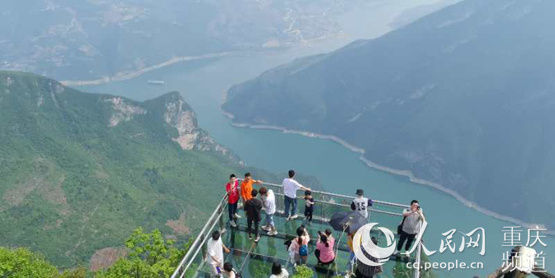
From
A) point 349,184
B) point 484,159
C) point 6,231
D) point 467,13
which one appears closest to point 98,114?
point 6,231

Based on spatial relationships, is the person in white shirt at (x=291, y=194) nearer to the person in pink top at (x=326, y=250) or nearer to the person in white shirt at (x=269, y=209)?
the person in white shirt at (x=269, y=209)

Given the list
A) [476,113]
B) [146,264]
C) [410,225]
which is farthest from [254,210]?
[476,113]

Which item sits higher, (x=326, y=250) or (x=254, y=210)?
(x=254, y=210)

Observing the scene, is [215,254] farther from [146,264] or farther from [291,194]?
[146,264]

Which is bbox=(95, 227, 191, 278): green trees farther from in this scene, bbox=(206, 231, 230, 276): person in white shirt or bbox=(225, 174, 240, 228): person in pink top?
bbox=(206, 231, 230, 276): person in white shirt

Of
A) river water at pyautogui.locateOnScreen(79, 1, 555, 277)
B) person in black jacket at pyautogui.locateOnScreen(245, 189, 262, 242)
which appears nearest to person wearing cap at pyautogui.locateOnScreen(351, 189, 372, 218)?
person in black jacket at pyautogui.locateOnScreen(245, 189, 262, 242)
